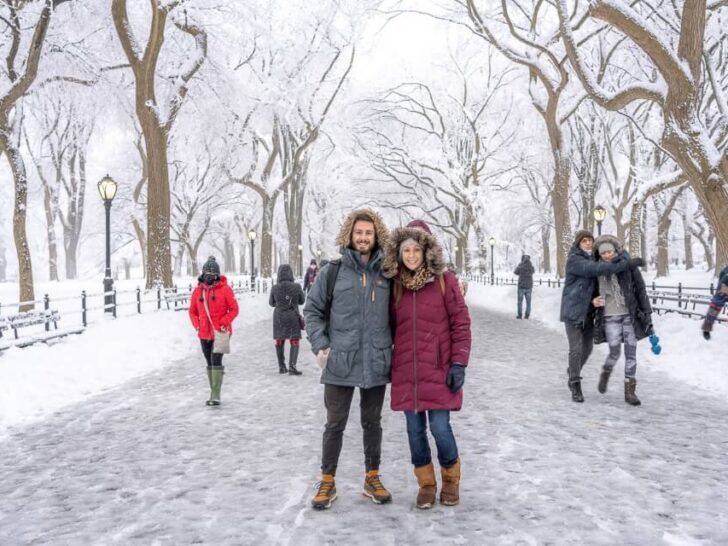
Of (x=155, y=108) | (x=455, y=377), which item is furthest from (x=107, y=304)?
(x=455, y=377)

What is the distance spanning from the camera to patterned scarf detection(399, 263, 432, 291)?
4.22m

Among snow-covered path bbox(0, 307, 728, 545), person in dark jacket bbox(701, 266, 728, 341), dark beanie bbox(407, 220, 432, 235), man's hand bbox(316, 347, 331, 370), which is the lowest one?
snow-covered path bbox(0, 307, 728, 545)

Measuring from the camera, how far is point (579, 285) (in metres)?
7.71

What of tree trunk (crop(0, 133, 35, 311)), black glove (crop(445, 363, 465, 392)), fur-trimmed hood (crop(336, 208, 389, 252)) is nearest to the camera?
black glove (crop(445, 363, 465, 392))

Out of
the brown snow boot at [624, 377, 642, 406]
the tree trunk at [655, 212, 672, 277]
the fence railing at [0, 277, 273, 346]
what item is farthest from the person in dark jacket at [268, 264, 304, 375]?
the tree trunk at [655, 212, 672, 277]

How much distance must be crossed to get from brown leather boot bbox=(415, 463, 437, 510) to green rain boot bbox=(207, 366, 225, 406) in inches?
161

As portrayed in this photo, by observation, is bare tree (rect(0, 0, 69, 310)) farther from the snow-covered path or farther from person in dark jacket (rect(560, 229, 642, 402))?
person in dark jacket (rect(560, 229, 642, 402))

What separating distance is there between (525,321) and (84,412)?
14560 millimetres

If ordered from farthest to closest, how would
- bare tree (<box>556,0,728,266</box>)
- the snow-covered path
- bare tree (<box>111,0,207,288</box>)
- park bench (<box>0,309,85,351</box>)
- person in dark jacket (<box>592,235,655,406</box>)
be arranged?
1. bare tree (<box>111,0,207,288</box>)
2. bare tree (<box>556,0,728,266</box>)
3. park bench (<box>0,309,85,351</box>)
4. person in dark jacket (<box>592,235,655,406</box>)
5. the snow-covered path

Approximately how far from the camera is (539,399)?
788 cm

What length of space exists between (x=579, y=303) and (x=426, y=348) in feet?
13.6

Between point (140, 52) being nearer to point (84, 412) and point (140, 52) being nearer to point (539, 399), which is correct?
point (84, 412)

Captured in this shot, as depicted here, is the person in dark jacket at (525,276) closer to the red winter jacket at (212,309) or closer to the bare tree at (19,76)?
the red winter jacket at (212,309)

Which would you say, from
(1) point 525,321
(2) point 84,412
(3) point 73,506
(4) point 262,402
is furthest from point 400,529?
(1) point 525,321
